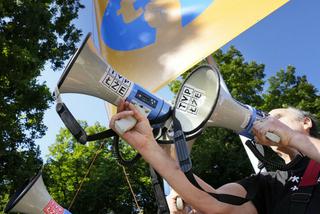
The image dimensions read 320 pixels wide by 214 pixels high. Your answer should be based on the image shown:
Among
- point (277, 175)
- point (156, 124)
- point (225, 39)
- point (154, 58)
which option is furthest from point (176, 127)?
point (154, 58)

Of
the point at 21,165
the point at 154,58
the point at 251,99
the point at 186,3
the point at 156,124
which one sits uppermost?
the point at 251,99

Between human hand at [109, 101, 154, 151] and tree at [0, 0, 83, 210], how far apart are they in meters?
8.58

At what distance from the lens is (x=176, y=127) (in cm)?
172

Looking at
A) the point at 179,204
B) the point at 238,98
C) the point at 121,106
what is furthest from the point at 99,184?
the point at 121,106

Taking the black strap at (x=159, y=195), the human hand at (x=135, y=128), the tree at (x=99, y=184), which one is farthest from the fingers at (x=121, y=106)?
the tree at (x=99, y=184)

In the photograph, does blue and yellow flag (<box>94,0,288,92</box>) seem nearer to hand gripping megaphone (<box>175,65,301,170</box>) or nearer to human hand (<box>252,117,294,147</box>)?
hand gripping megaphone (<box>175,65,301,170</box>)

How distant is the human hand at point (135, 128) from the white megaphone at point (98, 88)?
2cm

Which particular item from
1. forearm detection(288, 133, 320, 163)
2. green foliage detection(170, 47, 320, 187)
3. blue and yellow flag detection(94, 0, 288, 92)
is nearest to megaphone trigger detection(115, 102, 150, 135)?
forearm detection(288, 133, 320, 163)

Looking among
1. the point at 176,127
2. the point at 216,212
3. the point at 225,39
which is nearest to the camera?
the point at 176,127

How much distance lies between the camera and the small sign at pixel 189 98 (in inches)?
72.5

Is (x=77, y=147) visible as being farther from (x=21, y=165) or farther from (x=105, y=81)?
(x=105, y=81)

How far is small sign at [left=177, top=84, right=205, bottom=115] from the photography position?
6.04 ft

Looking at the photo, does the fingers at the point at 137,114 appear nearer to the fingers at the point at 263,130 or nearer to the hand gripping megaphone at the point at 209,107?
the hand gripping megaphone at the point at 209,107

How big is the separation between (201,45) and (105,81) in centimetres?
178
